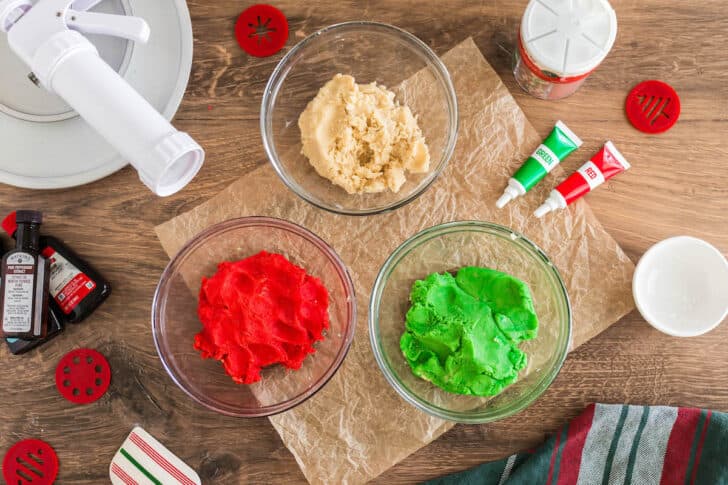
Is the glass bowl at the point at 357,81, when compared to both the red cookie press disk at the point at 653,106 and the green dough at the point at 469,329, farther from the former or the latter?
the red cookie press disk at the point at 653,106

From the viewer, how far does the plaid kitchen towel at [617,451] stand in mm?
1255

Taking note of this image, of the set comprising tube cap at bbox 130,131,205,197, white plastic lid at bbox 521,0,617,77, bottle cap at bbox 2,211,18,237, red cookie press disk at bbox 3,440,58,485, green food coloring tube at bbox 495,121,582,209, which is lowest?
red cookie press disk at bbox 3,440,58,485

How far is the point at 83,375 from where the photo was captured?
1.29 metres

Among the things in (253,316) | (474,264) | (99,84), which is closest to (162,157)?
(99,84)

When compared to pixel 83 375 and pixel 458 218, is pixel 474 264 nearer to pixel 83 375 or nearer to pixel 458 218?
pixel 458 218

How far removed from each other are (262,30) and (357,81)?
0.23 m

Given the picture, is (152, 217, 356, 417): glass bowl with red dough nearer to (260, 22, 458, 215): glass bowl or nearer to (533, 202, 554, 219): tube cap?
(260, 22, 458, 215): glass bowl

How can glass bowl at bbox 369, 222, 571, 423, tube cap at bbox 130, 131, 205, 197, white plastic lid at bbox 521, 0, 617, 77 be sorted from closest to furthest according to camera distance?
tube cap at bbox 130, 131, 205, 197 → white plastic lid at bbox 521, 0, 617, 77 → glass bowl at bbox 369, 222, 571, 423

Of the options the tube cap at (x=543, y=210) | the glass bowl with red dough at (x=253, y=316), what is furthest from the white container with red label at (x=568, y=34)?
the glass bowl with red dough at (x=253, y=316)

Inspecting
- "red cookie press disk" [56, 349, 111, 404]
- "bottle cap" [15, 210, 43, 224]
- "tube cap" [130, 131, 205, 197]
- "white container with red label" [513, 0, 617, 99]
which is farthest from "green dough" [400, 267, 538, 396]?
"bottle cap" [15, 210, 43, 224]

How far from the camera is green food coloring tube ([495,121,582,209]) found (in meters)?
1.25

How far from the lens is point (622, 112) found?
1.30 metres

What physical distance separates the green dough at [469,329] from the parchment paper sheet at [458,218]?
0.11 m

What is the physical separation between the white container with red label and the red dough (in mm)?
633
